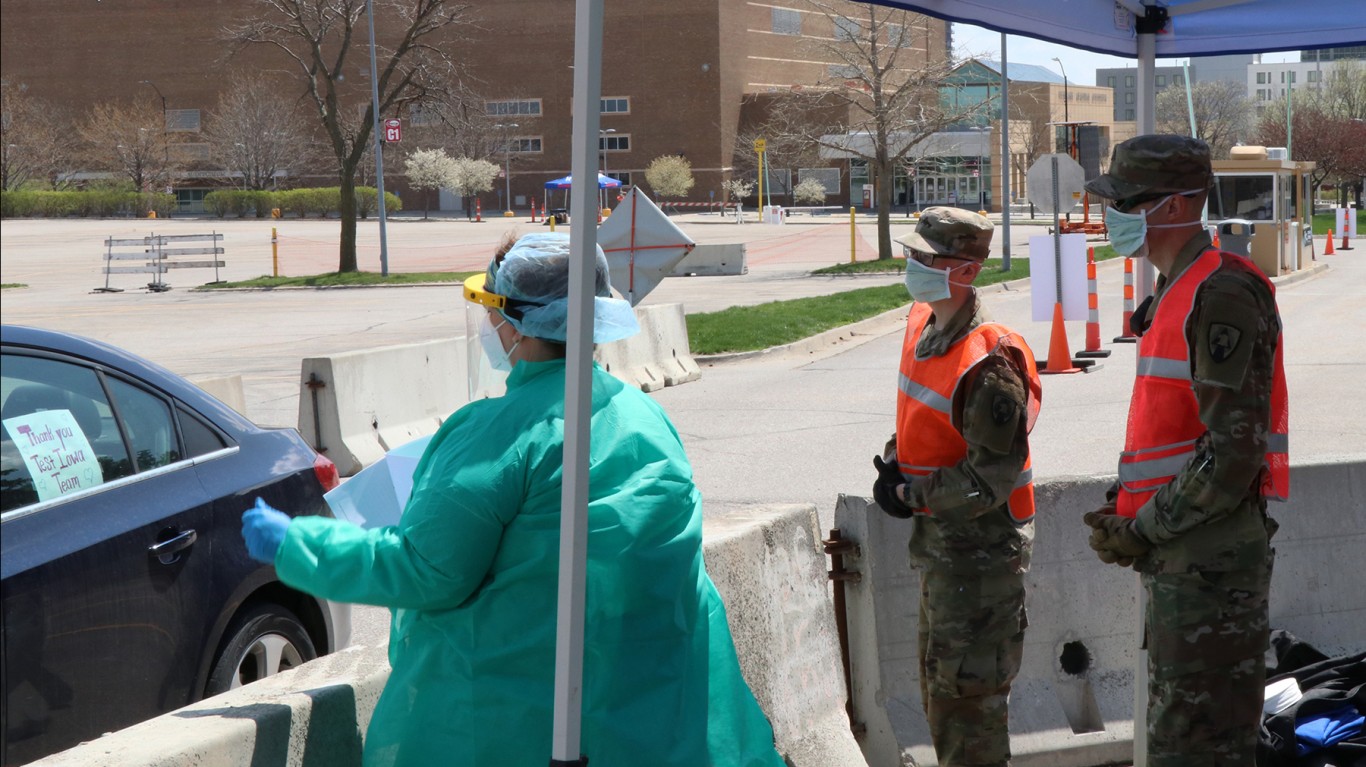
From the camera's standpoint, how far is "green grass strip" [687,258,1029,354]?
62.3 ft

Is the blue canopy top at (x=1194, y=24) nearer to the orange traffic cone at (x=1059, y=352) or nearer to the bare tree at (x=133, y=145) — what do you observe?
the orange traffic cone at (x=1059, y=352)

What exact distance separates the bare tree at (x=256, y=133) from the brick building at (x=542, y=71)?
292cm

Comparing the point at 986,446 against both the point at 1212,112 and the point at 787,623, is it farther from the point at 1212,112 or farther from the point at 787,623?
the point at 1212,112

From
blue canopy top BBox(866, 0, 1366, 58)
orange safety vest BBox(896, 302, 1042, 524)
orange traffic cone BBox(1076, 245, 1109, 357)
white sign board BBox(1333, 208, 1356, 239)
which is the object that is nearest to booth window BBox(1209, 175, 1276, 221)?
orange traffic cone BBox(1076, 245, 1109, 357)

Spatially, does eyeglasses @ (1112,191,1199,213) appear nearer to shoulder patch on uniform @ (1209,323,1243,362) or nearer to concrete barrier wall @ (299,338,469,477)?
shoulder patch on uniform @ (1209,323,1243,362)

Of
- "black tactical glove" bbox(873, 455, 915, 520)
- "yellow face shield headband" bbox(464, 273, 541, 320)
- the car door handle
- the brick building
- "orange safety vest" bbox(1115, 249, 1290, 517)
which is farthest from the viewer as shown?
the brick building

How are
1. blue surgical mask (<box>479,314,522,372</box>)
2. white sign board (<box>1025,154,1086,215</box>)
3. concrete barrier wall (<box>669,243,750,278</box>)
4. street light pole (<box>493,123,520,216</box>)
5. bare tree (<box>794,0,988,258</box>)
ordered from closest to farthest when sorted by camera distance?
blue surgical mask (<box>479,314,522,372</box>)
white sign board (<box>1025,154,1086,215</box>)
bare tree (<box>794,0,988,258</box>)
concrete barrier wall (<box>669,243,750,278</box>)
street light pole (<box>493,123,520,216</box>)

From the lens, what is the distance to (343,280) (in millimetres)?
34031

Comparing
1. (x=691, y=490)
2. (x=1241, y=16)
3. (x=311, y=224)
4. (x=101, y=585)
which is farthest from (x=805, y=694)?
(x=311, y=224)

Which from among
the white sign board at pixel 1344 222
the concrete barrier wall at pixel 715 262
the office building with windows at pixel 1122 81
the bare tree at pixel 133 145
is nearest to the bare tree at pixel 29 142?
the bare tree at pixel 133 145

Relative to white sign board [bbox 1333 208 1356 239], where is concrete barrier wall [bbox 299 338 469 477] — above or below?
below

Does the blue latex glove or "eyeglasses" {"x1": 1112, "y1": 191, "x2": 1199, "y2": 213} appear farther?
"eyeglasses" {"x1": 1112, "y1": 191, "x2": 1199, "y2": 213}

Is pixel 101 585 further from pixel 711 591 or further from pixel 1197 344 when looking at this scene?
pixel 1197 344

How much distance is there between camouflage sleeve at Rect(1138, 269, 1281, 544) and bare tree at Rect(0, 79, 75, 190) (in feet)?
207
